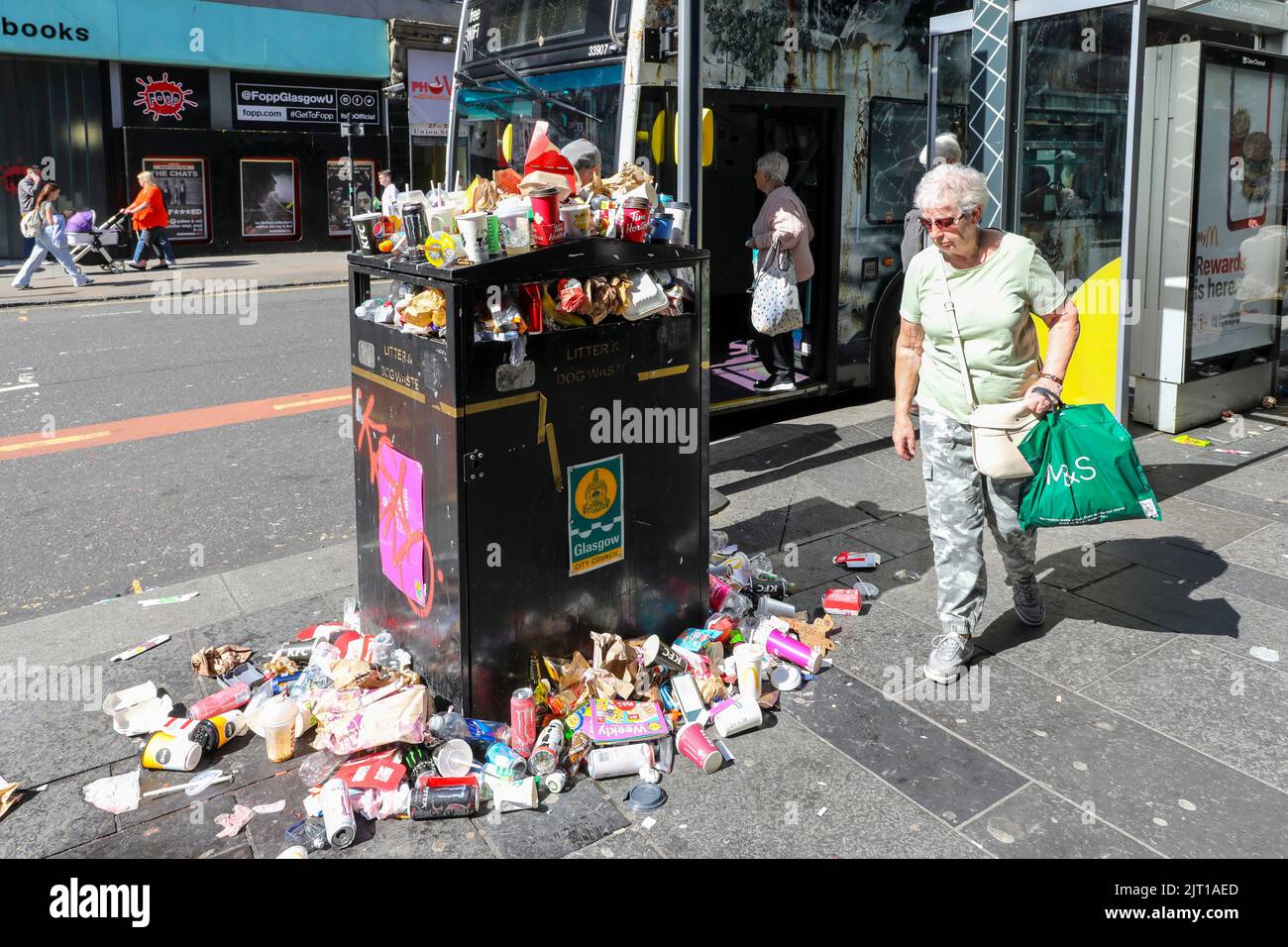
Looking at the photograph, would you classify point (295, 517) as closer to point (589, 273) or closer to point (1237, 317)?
point (589, 273)

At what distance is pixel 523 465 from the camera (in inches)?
143

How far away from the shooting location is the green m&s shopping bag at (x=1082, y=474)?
389 centimetres

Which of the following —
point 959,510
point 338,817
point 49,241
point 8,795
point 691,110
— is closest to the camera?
point 338,817

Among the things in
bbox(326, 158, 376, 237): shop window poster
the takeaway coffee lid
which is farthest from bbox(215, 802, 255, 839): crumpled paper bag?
bbox(326, 158, 376, 237): shop window poster

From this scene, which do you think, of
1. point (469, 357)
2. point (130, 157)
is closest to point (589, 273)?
point (469, 357)

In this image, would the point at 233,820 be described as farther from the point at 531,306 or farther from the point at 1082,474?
the point at 1082,474

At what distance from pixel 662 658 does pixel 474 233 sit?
5.60ft

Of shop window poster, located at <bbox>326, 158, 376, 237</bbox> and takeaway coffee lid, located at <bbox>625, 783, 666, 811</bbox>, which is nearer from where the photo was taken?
takeaway coffee lid, located at <bbox>625, 783, 666, 811</bbox>

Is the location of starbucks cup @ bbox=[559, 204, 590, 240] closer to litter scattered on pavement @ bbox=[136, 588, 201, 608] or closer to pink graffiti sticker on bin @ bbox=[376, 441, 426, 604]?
pink graffiti sticker on bin @ bbox=[376, 441, 426, 604]

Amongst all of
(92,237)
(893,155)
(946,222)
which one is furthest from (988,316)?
(92,237)

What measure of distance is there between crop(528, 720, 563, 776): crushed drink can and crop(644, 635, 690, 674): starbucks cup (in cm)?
52

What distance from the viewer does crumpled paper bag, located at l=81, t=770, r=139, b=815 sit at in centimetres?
338

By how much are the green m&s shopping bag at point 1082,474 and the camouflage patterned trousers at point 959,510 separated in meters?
0.16
